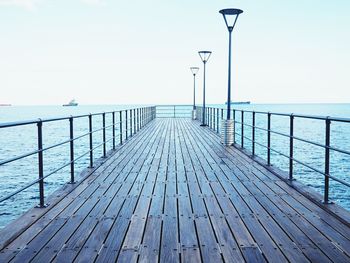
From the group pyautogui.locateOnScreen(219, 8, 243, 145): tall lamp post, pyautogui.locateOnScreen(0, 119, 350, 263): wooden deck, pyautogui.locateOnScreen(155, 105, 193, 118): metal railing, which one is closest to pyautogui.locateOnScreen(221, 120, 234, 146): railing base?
pyautogui.locateOnScreen(219, 8, 243, 145): tall lamp post

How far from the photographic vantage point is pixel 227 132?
33.6 ft

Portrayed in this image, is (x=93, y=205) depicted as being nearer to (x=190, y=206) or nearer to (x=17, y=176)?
(x=190, y=206)

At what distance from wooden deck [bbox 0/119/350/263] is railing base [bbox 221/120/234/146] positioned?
4.08m

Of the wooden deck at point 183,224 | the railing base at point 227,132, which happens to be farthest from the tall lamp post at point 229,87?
the wooden deck at point 183,224

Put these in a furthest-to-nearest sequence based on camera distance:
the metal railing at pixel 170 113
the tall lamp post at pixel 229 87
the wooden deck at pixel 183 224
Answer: the metal railing at pixel 170 113, the tall lamp post at pixel 229 87, the wooden deck at pixel 183 224

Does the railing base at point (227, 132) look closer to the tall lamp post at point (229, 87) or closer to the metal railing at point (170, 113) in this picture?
the tall lamp post at point (229, 87)

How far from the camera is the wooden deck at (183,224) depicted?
291cm

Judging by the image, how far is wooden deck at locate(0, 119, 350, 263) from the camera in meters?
2.91

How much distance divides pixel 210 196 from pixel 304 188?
1.34 meters

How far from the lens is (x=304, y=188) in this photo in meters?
5.01

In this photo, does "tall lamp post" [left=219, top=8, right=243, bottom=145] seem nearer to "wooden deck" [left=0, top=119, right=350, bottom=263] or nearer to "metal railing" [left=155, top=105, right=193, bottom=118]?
"wooden deck" [left=0, top=119, right=350, bottom=263]

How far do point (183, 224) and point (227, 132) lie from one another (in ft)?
22.4

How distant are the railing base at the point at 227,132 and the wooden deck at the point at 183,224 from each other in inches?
161

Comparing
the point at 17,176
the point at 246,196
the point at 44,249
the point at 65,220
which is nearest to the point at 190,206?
the point at 246,196
